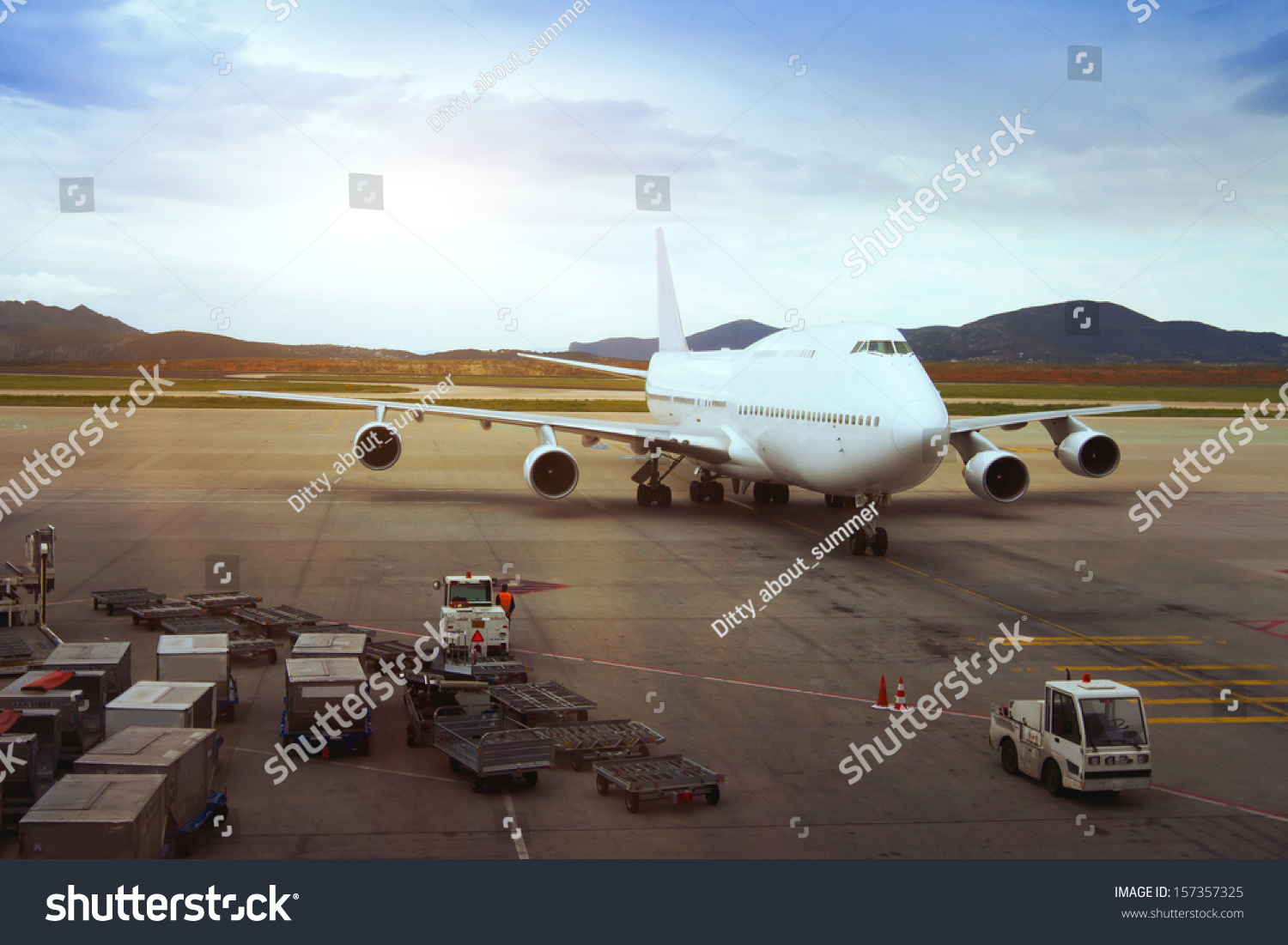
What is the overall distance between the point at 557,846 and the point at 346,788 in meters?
3.41

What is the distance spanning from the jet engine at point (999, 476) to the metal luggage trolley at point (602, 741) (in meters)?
22.6

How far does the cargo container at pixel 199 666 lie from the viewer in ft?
54.3

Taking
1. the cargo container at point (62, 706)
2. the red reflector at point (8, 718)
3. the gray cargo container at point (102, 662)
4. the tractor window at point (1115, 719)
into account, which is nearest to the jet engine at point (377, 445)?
the gray cargo container at point (102, 662)

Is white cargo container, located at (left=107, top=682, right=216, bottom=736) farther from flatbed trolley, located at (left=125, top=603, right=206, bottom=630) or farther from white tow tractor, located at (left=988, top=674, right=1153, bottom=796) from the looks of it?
white tow tractor, located at (left=988, top=674, right=1153, bottom=796)

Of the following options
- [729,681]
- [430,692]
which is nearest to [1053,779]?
[729,681]

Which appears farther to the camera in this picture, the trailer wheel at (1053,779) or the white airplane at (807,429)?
the white airplane at (807,429)

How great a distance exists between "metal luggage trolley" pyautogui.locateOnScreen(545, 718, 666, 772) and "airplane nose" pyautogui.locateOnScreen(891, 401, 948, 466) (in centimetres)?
1409

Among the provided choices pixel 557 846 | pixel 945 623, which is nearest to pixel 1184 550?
pixel 945 623

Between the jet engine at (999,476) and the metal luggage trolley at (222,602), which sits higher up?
the jet engine at (999,476)

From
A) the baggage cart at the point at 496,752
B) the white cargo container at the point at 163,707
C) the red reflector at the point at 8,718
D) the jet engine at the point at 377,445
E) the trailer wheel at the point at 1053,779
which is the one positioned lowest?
the trailer wheel at the point at 1053,779

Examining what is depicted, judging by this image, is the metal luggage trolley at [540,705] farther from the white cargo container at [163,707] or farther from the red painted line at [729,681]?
the white cargo container at [163,707]

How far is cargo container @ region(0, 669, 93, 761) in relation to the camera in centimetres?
1409

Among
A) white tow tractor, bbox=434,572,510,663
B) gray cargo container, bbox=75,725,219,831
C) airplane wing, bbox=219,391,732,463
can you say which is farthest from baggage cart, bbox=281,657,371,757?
airplane wing, bbox=219,391,732,463

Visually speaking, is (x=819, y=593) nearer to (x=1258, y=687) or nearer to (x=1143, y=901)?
(x=1258, y=687)
